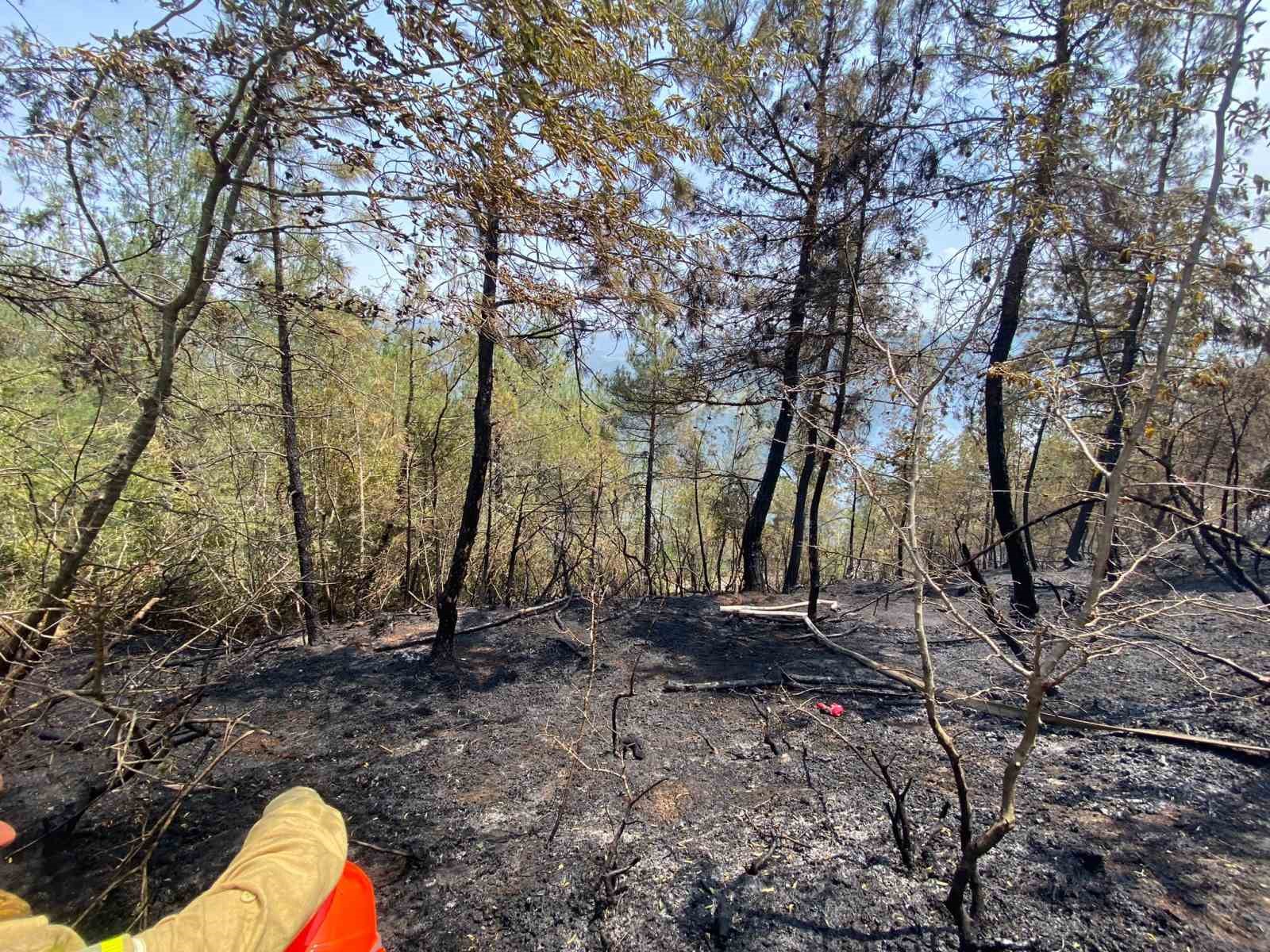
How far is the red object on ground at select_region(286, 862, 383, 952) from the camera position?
4.13ft

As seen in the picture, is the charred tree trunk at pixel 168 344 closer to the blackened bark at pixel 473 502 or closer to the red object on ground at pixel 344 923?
the blackened bark at pixel 473 502

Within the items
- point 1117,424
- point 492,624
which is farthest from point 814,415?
point 492,624

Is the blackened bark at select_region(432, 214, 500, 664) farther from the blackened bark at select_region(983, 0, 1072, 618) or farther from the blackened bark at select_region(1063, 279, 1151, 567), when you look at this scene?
the blackened bark at select_region(983, 0, 1072, 618)

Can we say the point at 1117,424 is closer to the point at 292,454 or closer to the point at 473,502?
the point at 473,502

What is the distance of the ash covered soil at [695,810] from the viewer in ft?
6.64

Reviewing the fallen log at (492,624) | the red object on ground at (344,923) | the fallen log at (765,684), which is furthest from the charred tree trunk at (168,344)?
the fallen log at (765,684)

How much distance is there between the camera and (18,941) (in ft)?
3.29

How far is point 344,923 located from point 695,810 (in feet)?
5.73

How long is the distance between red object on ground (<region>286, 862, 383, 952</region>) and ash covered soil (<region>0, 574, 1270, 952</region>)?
700 mm

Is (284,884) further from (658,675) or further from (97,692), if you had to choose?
(658,675)

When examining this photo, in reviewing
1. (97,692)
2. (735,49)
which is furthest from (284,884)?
(735,49)

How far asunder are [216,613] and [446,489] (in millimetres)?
3530

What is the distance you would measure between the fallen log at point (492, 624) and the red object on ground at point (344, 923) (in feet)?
10.9

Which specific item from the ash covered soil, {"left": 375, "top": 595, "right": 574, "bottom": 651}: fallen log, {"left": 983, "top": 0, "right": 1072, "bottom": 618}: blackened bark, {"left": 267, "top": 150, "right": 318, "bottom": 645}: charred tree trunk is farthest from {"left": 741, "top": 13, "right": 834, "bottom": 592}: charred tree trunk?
{"left": 267, "top": 150, "right": 318, "bottom": 645}: charred tree trunk
